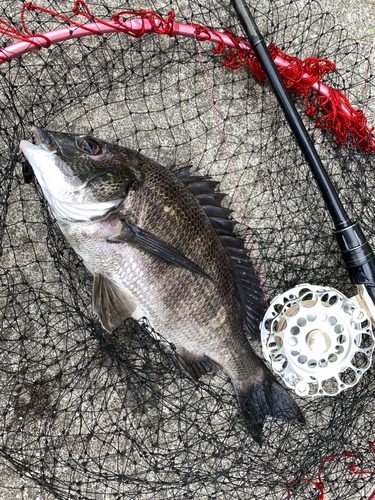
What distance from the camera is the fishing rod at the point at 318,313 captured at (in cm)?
199

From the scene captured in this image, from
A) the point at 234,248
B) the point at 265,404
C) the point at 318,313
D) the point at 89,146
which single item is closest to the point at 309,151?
the point at 234,248

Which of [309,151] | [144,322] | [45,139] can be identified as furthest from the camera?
[144,322]

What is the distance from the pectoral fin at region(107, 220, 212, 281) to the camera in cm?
185

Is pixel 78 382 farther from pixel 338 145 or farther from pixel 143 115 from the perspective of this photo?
pixel 338 145

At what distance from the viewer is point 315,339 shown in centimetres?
203

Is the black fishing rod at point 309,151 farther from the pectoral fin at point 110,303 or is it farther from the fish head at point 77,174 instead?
the pectoral fin at point 110,303

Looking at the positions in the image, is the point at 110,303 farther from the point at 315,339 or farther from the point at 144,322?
the point at 315,339

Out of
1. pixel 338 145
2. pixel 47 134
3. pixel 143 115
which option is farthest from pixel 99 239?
pixel 338 145

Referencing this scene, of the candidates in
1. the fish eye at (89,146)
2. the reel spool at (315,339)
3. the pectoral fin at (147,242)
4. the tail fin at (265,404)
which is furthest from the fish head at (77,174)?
the tail fin at (265,404)

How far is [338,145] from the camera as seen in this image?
2.43 metres

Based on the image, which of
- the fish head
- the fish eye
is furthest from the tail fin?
the fish eye

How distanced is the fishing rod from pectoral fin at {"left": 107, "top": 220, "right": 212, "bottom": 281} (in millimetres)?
592

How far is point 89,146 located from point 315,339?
140 centimetres

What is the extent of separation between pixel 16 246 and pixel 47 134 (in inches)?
30.7
